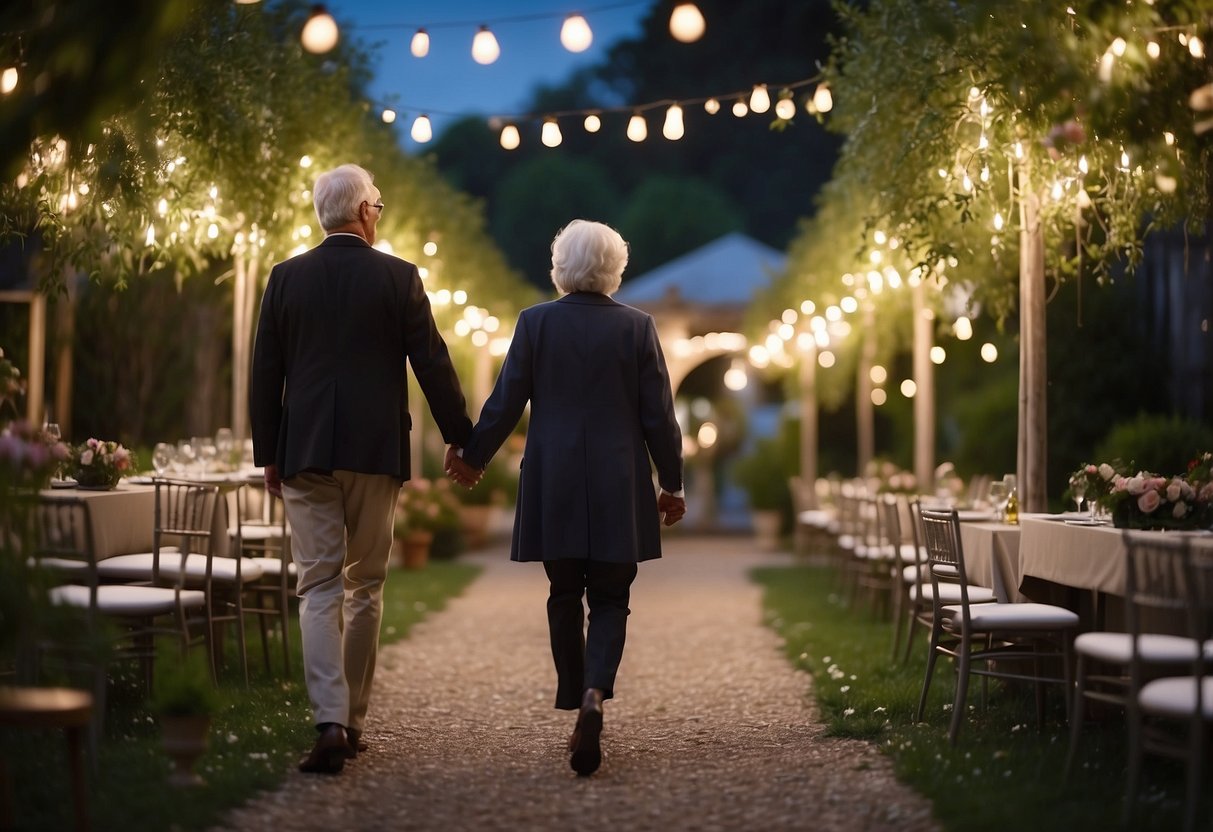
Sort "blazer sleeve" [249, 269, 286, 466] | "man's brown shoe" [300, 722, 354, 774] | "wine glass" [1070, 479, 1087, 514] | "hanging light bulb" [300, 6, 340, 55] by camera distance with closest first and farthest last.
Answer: "man's brown shoe" [300, 722, 354, 774] < "blazer sleeve" [249, 269, 286, 466] < "wine glass" [1070, 479, 1087, 514] < "hanging light bulb" [300, 6, 340, 55]

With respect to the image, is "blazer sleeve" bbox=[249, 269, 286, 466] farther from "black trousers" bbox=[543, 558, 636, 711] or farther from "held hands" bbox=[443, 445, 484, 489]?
"black trousers" bbox=[543, 558, 636, 711]

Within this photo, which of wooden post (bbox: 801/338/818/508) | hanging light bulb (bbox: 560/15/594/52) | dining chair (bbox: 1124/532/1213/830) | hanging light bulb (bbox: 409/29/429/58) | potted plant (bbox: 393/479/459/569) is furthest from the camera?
wooden post (bbox: 801/338/818/508)

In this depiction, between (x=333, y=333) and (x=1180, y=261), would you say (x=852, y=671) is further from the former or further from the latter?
(x=1180, y=261)

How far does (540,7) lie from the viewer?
101 metres

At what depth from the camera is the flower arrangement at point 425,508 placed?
16.3 metres

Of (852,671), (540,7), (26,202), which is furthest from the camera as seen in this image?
(540,7)

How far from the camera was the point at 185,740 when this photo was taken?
514 centimetres

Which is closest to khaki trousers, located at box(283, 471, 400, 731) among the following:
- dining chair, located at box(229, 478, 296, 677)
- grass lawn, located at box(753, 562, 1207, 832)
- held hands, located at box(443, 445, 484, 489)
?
held hands, located at box(443, 445, 484, 489)

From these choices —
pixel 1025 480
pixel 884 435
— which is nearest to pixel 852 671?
pixel 1025 480

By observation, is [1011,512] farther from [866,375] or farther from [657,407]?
[866,375]

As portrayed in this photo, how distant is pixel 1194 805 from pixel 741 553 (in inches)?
598

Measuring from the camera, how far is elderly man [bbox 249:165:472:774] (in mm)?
5625

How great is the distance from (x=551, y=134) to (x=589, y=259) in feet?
16.6

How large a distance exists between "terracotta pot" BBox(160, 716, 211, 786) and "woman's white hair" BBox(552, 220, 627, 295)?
6.67 feet
